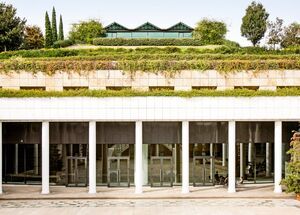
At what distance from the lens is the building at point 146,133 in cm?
3694

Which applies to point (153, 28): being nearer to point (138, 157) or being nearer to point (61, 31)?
point (61, 31)

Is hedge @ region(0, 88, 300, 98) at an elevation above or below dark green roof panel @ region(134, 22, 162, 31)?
below

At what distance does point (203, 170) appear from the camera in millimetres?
40500

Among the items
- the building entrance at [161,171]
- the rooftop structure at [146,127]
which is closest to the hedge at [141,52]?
A: the rooftop structure at [146,127]

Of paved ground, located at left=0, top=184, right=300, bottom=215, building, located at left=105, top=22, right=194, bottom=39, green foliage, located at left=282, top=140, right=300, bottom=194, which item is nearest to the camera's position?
paved ground, located at left=0, top=184, right=300, bottom=215

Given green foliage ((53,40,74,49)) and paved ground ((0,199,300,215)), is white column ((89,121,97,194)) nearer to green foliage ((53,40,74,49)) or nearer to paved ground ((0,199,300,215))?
paved ground ((0,199,300,215))

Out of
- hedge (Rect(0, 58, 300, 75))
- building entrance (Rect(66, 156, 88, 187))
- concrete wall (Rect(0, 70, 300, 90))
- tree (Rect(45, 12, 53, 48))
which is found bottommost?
building entrance (Rect(66, 156, 88, 187))

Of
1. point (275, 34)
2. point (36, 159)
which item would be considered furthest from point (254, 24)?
point (36, 159)

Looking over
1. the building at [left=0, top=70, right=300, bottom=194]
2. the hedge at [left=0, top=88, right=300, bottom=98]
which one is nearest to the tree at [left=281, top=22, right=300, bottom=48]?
the building at [left=0, top=70, right=300, bottom=194]

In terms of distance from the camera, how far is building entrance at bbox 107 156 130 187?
132ft

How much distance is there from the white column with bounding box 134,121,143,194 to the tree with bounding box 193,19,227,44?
40444 millimetres

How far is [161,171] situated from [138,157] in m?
3.98

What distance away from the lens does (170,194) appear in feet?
119

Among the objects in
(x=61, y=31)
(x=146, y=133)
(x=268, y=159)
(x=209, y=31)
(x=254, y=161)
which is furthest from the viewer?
(x=61, y=31)
